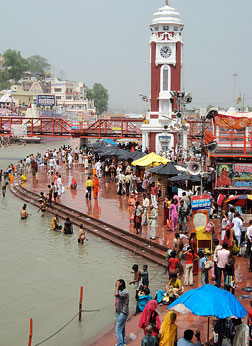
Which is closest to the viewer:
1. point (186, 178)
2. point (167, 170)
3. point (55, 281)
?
point (55, 281)

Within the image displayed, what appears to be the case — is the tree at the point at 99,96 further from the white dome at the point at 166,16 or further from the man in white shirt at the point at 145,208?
the man in white shirt at the point at 145,208

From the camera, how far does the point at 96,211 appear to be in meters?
20.9

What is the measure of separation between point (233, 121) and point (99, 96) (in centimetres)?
13960

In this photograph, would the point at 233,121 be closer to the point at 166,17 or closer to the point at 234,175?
the point at 234,175

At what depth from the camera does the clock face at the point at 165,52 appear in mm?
35156

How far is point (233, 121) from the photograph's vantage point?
21.5m

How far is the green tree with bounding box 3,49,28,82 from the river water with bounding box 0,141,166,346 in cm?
12835

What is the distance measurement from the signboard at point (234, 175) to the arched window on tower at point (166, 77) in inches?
657

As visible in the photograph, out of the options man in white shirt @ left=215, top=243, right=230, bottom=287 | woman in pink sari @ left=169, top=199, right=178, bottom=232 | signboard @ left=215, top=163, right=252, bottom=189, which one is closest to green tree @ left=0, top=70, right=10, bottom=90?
signboard @ left=215, top=163, right=252, bottom=189

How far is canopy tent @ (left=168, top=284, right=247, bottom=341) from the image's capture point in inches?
306

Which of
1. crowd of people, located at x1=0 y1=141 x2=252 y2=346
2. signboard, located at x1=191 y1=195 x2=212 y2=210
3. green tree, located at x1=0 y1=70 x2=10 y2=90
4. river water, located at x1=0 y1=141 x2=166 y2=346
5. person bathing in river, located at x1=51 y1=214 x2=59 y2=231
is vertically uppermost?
green tree, located at x1=0 y1=70 x2=10 y2=90

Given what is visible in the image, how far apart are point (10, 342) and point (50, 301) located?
2207 millimetres

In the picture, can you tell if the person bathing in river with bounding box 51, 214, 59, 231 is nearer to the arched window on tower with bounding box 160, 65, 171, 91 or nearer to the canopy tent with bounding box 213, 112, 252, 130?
the canopy tent with bounding box 213, 112, 252, 130

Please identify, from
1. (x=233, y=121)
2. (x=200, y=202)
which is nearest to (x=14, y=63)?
(x=233, y=121)
